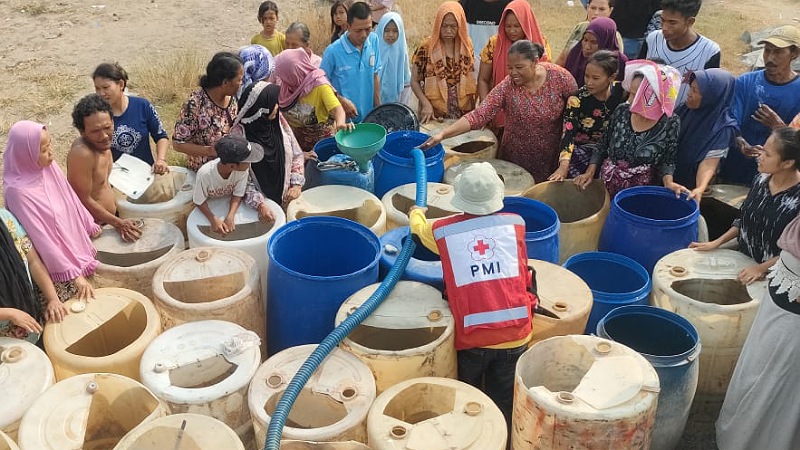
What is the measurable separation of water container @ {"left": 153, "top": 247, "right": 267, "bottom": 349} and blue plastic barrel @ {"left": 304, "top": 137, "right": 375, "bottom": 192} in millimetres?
1119

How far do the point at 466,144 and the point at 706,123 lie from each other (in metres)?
1.75

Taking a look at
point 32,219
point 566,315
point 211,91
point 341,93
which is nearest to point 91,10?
point 341,93

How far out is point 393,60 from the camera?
554 centimetres

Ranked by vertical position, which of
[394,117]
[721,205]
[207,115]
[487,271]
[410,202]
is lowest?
[410,202]

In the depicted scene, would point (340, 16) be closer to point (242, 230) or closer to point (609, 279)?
point (242, 230)

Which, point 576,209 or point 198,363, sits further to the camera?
point 576,209

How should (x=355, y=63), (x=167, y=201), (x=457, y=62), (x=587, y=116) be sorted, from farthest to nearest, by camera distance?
(x=457, y=62) → (x=355, y=63) → (x=587, y=116) → (x=167, y=201)

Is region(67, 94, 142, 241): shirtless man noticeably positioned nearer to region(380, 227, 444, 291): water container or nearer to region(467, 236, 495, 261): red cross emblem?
region(380, 227, 444, 291): water container

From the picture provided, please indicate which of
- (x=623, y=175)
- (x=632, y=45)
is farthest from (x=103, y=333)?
(x=632, y=45)

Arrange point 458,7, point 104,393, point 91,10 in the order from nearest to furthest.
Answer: point 104,393 → point 458,7 → point 91,10

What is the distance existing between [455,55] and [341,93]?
97 centimetres

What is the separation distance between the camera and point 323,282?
3291 mm

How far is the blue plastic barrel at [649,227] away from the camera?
392 centimetres

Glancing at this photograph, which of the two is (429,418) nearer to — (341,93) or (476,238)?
(476,238)
